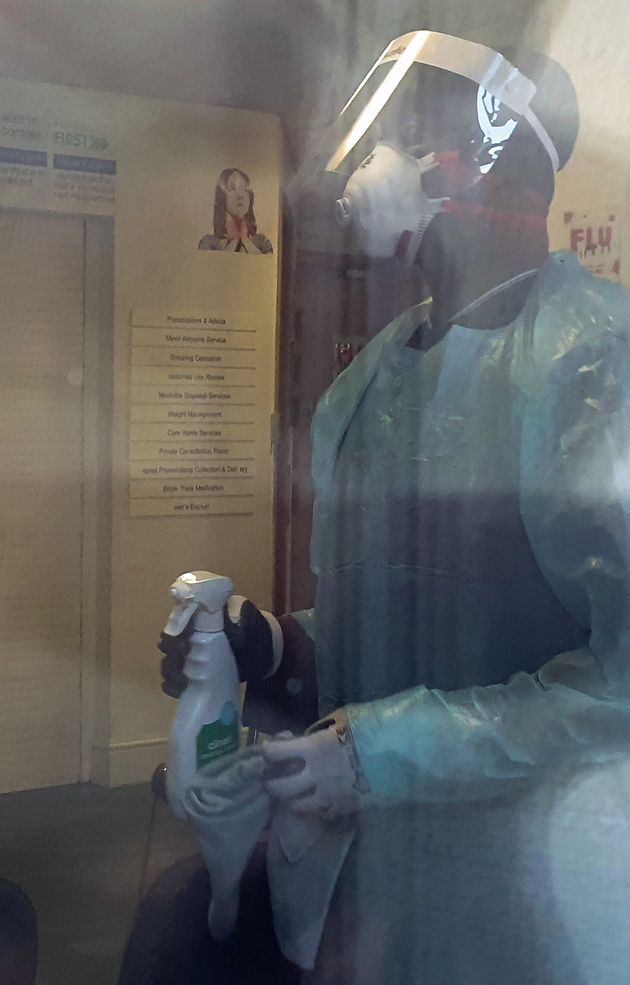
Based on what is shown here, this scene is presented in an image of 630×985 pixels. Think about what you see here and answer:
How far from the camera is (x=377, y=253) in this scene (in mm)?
792

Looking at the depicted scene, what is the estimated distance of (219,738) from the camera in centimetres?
79

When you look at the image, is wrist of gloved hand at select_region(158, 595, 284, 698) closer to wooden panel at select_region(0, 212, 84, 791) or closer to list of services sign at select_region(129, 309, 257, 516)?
list of services sign at select_region(129, 309, 257, 516)

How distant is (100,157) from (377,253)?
561 mm

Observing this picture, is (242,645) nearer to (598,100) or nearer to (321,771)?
(321,771)

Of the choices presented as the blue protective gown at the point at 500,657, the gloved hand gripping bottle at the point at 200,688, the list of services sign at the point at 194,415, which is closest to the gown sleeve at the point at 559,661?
the blue protective gown at the point at 500,657

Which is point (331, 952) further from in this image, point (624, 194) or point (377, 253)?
point (624, 194)

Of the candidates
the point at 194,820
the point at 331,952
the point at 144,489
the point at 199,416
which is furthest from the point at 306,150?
the point at 331,952

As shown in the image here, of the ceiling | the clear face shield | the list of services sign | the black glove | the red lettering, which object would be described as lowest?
the black glove

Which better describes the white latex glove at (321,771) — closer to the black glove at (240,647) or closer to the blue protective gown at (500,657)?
the blue protective gown at (500,657)

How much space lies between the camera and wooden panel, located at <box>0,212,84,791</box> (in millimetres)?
1139

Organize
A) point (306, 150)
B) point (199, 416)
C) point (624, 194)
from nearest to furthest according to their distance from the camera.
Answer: point (624, 194)
point (306, 150)
point (199, 416)

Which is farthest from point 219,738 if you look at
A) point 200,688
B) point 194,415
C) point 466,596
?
point 194,415

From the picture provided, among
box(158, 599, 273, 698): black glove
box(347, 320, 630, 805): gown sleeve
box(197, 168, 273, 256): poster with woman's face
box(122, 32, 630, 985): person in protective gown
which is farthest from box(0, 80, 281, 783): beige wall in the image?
box(347, 320, 630, 805): gown sleeve

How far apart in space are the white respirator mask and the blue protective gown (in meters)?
0.10
